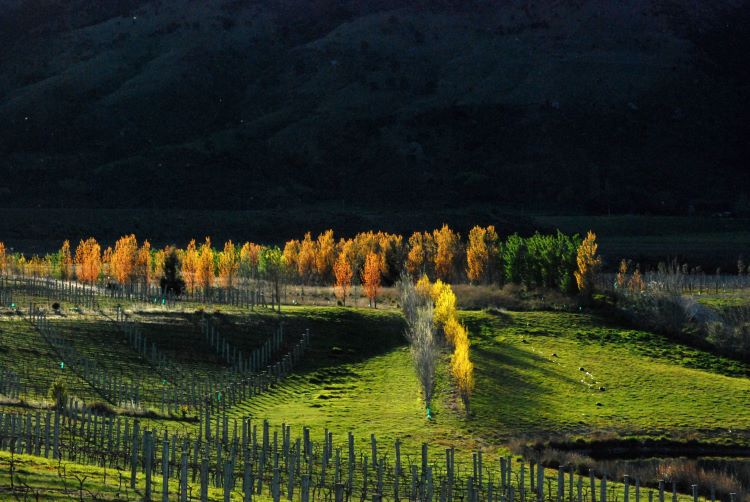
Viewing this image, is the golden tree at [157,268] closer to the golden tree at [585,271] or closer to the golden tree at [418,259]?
the golden tree at [418,259]

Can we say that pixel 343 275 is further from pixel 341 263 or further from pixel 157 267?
pixel 157 267

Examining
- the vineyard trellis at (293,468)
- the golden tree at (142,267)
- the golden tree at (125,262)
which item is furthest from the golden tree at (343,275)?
the vineyard trellis at (293,468)

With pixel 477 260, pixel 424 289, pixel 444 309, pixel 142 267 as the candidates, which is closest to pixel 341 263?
pixel 477 260

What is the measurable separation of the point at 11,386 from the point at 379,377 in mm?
26962

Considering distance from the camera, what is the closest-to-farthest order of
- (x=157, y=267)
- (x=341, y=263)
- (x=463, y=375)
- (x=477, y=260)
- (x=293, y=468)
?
(x=293, y=468), (x=463, y=375), (x=341, y=263), (x=157, y=267), (x=477, y=260)

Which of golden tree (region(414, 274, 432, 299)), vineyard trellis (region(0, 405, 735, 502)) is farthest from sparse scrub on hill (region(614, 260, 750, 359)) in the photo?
vineyard trellis (region(0, 405, 735, 502))

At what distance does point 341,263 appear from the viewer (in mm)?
106625

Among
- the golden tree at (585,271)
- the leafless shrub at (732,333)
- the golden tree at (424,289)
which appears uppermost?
the golden tree at (585,271)

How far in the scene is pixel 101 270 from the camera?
109m

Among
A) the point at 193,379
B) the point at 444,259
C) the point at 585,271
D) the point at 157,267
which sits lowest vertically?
the point at 193,379

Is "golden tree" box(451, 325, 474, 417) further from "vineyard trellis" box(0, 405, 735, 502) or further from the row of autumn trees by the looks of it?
the row of autumn trees

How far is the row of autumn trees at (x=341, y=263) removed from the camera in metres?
104

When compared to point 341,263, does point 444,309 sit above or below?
below

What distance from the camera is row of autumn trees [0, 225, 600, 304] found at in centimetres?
10394
